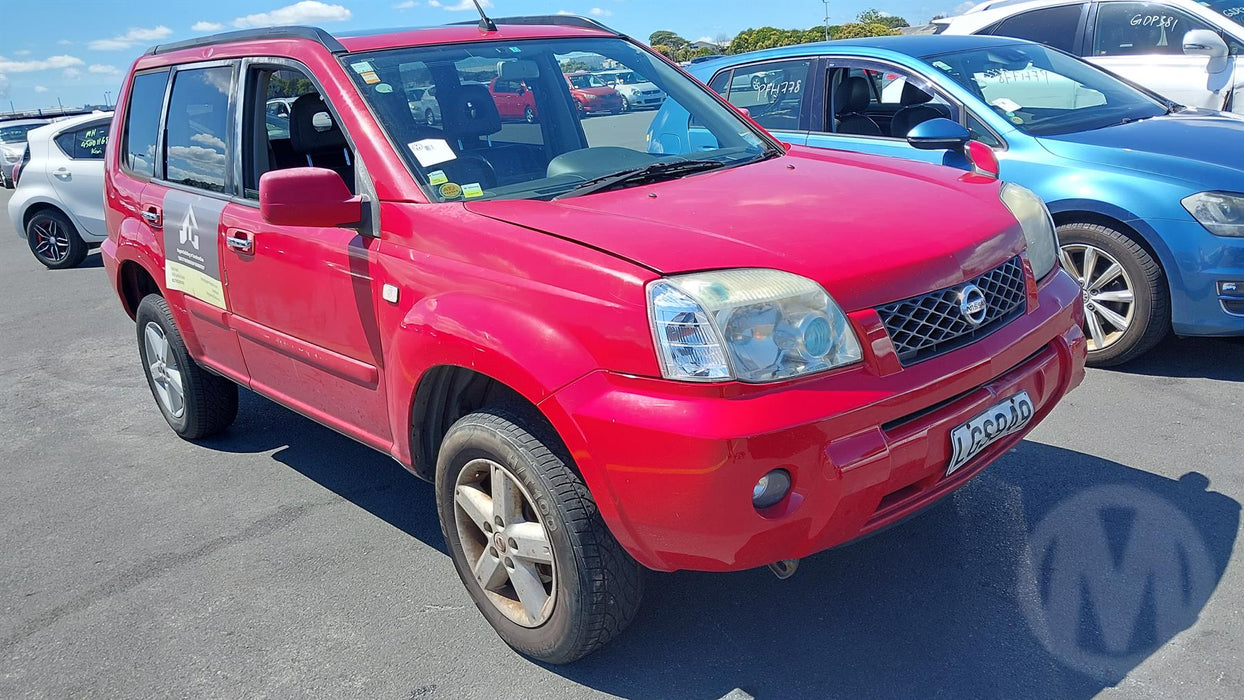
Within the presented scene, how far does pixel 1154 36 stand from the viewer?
7762mm

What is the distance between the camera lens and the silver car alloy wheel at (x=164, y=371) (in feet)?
15.5

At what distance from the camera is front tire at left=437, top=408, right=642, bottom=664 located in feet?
8.34

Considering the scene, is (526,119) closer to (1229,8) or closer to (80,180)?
(1229,8)

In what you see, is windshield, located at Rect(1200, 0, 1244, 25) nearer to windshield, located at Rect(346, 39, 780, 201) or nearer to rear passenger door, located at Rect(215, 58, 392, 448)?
Result: windshield, located at Rect(346, 39, 780, 201)

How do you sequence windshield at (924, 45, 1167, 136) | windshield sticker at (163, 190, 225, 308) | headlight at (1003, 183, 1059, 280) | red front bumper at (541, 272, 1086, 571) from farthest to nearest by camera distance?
1. windshield at (924, 45, 1167, 136)
2. windshield sticker at (163, 190, 225, 308)
3. headlight at (1003, 183, 1059, 280)
4. red front bumper at (541, 272, 1086, 571)

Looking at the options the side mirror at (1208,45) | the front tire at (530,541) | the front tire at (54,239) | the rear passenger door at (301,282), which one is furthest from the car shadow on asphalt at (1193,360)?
the front tire at (54,239)

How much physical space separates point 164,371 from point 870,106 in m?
4.25

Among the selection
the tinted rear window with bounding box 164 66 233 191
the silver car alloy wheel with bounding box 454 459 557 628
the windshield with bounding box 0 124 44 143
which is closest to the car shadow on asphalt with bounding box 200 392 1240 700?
the silver car alloy wheel with bounding box 454 459 557 628

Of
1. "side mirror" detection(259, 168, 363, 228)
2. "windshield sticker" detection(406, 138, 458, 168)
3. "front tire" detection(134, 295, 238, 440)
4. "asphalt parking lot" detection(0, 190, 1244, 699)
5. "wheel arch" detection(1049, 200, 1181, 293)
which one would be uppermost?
"windshield sticker" detection(406, 138, 458, 168)

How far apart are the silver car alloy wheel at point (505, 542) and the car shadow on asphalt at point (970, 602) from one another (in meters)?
0.25

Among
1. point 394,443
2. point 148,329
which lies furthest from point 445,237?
point 148,329

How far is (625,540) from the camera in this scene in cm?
245

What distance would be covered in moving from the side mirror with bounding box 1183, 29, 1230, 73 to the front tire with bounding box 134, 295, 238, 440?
22.2 feet
